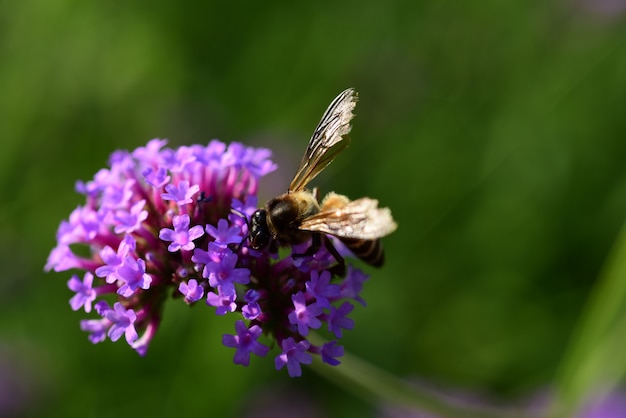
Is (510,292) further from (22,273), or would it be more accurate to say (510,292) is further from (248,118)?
(22,273)

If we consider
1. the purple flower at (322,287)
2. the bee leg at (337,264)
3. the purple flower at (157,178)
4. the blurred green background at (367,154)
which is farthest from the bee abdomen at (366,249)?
the blurred green background at (367,154)

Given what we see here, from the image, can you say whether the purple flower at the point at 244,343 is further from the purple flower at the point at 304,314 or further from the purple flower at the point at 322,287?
the purple flower at the point at 322,287

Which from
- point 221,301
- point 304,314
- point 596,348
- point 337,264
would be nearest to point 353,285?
point 337,264

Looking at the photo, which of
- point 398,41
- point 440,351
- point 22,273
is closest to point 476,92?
point 398,41

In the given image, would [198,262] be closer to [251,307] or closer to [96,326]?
[251,307]

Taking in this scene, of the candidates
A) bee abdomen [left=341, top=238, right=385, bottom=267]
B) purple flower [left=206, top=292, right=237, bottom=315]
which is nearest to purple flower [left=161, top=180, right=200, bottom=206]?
purple flower [left=206, top=292, right=237, bottom=315]

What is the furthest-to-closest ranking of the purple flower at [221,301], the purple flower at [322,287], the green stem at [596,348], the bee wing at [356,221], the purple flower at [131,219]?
the green stem at [596,348] < the purple flower at [131,219] < the purple flower at [322,287] < the purple flower at [221,301] < the bee wing at [356,221]

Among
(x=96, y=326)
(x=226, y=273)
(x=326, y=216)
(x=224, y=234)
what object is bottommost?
(x=96, y=326)
